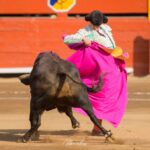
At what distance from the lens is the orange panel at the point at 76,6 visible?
1281cm

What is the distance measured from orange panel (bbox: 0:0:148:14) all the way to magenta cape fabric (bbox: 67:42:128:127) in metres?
6.23

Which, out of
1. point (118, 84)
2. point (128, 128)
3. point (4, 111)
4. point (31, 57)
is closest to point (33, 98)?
point (118, 84)

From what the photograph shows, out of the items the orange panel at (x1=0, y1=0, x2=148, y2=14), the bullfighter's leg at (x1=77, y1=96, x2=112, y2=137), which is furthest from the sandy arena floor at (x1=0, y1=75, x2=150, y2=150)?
the orange panel at (x1=0, y1=0, x2=148, y2=14)

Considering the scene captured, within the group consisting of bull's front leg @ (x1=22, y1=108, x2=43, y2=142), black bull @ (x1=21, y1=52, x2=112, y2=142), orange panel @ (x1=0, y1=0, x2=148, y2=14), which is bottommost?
orange panel @ (x1=0, y1=0, x2=148, y2=14)

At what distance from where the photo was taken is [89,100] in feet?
20.5

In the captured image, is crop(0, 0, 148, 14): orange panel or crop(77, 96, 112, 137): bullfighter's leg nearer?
crop(77, 96, 112, 137): bullfighter's leg

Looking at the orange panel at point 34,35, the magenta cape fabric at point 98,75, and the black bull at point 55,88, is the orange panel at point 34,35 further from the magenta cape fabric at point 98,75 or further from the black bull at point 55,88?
the black bull at point 55,88

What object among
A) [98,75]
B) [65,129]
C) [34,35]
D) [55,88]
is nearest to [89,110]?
[55,88]

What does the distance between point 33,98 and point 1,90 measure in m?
4.78

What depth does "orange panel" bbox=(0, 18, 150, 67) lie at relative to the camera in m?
12.5

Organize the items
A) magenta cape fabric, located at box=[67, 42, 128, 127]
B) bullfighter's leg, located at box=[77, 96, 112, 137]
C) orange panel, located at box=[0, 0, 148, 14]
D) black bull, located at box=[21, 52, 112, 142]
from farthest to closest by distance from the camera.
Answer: orange panel, located at box=[0, 0, 148, 14] → magenta cape fabric, located at box=[67, 42, 128, 127] → bullfighter's leg, located at box=[77, 96, 112, 137] → black bull, located at box=[21, 52, 112, 142]

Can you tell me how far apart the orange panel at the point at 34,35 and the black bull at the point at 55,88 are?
20.6 ft

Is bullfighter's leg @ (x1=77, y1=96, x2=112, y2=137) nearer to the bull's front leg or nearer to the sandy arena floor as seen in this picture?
the sandy arena floor

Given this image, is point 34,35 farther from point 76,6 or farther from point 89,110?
point 89,110
